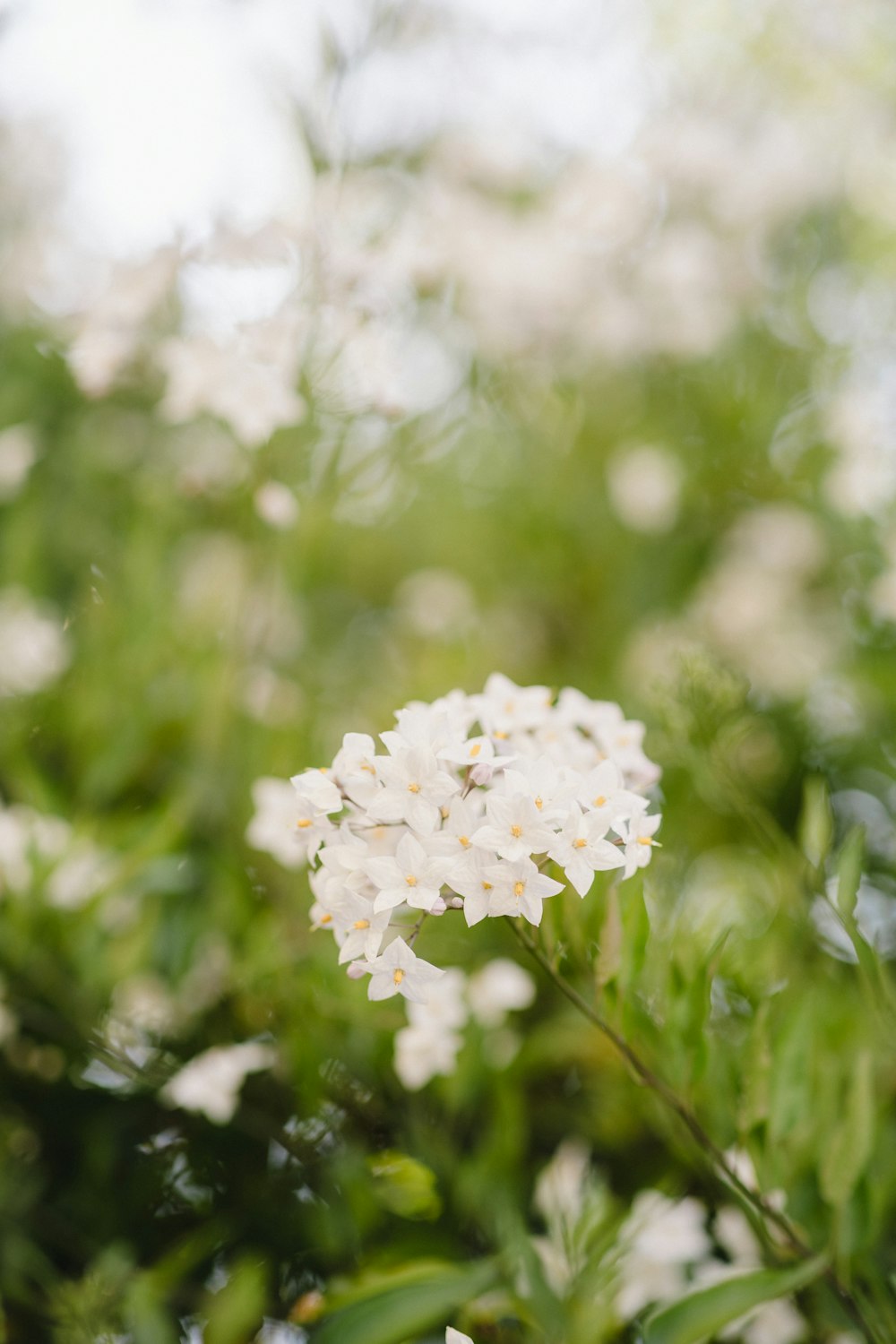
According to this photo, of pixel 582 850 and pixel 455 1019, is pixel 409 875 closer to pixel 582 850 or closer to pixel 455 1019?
pixel 582 850

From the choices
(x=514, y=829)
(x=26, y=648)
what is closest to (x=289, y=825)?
(x=514, y=829)

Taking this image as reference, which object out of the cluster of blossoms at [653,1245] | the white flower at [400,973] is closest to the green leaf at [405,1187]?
the cluster of blossoms at [653,1245]

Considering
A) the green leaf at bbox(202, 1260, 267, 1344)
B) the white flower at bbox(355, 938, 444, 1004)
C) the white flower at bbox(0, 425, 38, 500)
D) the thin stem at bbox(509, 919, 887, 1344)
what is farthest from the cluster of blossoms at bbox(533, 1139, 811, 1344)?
the white flower at bbox(0, 425, 38, 500)

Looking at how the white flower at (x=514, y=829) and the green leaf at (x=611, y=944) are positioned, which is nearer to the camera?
the white flower at (x=514, y=829)

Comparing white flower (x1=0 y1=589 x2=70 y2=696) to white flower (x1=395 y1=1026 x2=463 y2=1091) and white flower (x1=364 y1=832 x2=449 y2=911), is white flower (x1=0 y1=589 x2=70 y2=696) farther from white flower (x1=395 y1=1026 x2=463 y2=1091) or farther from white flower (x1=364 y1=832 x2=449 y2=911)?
white flower (x1=364 y1=832 x2=449 y2=911)

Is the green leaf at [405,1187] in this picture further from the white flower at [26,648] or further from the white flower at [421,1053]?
the white flower at [26,648]

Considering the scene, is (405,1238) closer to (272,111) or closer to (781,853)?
(781,853)
